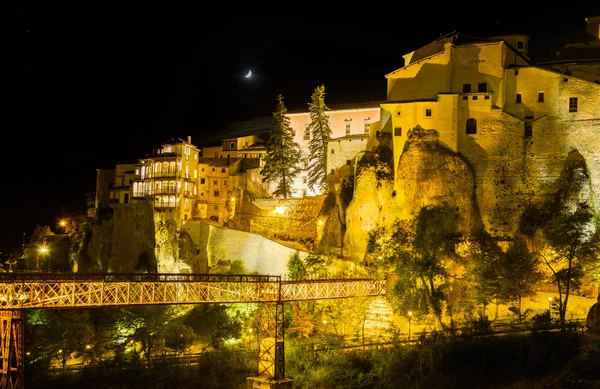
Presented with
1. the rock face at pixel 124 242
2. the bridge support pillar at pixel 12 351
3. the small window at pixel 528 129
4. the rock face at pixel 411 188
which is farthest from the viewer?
the rock face at pixel 124 242

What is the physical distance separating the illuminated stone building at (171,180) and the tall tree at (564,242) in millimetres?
35231

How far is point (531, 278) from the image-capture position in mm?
46000

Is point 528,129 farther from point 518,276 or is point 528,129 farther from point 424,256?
point 424,256

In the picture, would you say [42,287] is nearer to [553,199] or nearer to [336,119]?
[553,199]

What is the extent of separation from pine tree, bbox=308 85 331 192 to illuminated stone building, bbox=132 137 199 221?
43.6 ft

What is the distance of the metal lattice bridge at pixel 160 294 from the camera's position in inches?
1099

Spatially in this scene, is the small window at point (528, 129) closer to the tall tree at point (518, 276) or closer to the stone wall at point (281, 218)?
the tall tree at point (518, 276)

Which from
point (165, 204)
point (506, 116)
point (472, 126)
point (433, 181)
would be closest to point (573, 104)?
point (506, 116)

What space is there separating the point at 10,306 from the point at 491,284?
30.6 metres

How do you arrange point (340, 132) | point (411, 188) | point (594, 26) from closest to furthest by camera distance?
1. point (411, 188)
2. point (594, 26)
3. point (340, 132)

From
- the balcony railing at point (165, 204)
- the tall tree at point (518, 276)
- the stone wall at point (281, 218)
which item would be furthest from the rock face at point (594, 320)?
the balcony railing at point (165, 204)

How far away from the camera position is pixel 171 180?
230 feet

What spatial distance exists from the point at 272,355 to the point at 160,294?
24.3 feet

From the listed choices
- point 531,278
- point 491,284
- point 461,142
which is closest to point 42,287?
point 491,284
